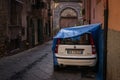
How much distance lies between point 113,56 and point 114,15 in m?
1.08

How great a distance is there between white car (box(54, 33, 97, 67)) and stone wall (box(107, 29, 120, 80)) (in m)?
2.87

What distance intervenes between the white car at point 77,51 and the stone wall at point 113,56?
287cm

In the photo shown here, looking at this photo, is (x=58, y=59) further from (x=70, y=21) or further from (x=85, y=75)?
(x=70, y=21)

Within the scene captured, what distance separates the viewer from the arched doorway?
5797 centimetres

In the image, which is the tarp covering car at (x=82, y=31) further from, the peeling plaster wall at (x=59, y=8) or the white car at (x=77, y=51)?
the peeling plaster wall at (x=59, y=8)

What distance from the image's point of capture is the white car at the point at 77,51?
12711mm

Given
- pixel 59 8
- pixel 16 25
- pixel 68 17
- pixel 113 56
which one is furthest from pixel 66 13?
pixel 113 56

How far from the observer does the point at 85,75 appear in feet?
40.4

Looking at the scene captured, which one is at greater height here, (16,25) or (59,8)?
(59,8)

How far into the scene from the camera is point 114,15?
908cm

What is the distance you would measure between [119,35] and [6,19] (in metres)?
12.2

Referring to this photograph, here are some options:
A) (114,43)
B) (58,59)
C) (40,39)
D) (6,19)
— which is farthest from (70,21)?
(114,43)

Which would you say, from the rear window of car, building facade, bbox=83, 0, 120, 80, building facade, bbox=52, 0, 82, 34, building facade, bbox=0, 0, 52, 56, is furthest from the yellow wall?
building facade, bbox=52, 0, 82, 34

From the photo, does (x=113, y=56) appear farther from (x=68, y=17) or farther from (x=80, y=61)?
(x=68, y=17)
